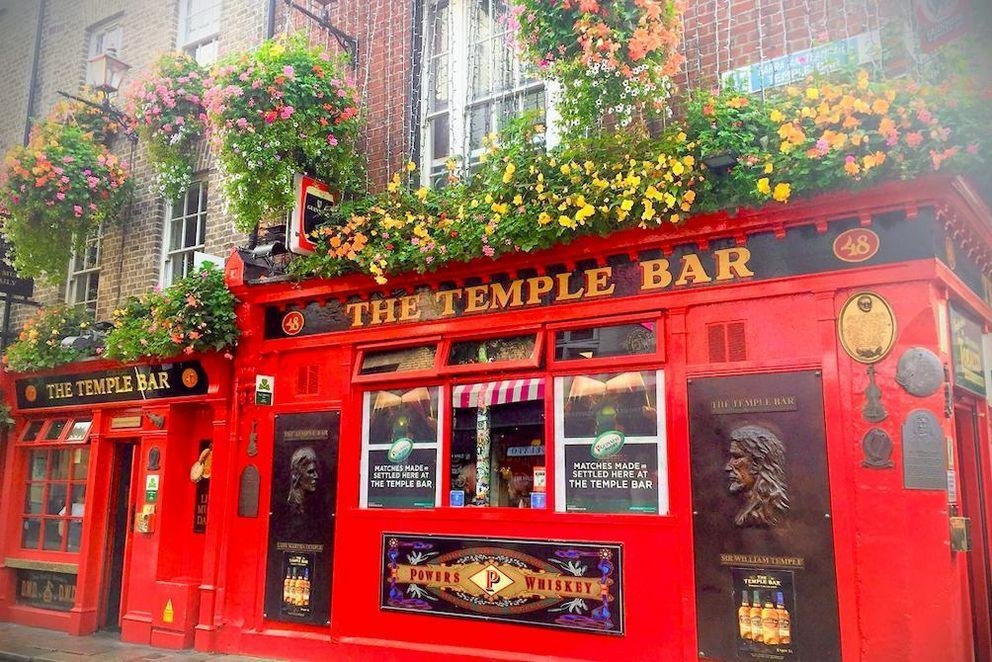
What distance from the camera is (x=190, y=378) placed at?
1087 cm

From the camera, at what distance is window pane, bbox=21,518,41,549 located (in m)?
12.7

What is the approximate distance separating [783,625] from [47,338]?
11250mm

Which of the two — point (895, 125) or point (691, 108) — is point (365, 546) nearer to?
point (691, 108)

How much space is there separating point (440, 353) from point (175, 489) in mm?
4896

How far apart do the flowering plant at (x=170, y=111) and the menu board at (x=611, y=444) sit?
6.52m

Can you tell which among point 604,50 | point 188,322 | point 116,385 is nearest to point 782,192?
point 604,50

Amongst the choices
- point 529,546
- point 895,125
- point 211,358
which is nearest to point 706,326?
point 895,125

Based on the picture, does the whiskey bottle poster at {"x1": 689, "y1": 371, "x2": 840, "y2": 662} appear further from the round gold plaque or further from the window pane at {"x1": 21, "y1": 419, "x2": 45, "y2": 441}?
the window pane at {"x1": 21, "y1": 419, "x2": 45, "y2": 441}

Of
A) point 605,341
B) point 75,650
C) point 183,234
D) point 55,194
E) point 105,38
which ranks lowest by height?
point 75,650

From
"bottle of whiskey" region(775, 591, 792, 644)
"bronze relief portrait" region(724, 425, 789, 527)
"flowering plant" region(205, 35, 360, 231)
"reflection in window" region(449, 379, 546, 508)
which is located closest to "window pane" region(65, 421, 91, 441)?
"flowering plant" region(205, 35, 360, 231)

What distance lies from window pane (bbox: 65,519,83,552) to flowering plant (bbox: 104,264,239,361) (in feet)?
10.7

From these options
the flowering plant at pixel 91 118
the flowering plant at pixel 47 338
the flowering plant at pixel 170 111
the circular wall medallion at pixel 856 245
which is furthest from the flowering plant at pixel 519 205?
the flowering plant at pixel 91 118

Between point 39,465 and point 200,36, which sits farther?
point 39,465

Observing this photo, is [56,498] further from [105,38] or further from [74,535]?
[105,38]
